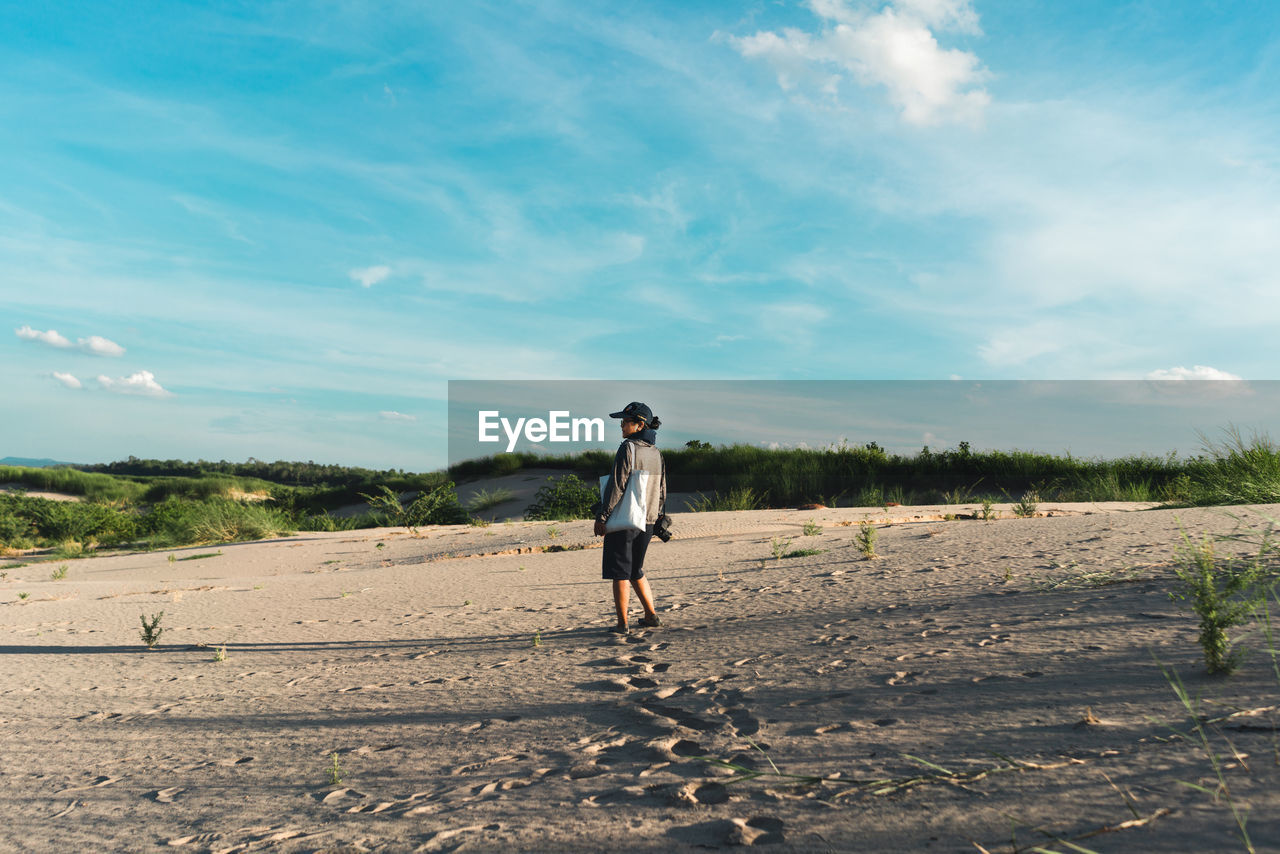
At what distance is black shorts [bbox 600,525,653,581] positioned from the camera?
480 centimetres

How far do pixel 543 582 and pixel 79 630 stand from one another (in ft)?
12.1

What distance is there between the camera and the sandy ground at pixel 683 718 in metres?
2.12

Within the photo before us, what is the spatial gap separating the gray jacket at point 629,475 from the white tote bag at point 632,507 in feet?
0.07

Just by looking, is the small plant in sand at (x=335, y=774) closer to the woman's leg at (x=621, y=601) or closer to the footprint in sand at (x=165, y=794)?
the footprint in sand at (x=165, y=794)

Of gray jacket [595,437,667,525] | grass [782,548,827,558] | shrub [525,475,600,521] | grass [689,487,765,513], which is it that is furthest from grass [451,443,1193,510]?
gray jacket [595,437,667,525]

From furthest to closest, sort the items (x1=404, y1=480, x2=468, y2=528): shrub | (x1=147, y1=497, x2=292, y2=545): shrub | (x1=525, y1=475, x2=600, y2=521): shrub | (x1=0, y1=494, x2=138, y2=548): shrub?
(x1=0, y1=494, x2=138, y2=548): shrub
(x1=404, y1=480, x2=468, y2=528): shrub
(x1=525, y1=475, x2=600, y2=521): shrub
(x1=147, y1=497, x2=292, y2=545): shrub

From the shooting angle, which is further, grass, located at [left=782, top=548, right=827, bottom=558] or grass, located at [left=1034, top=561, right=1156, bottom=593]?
grass, located at [left=782, top=548, right=827, bottom=558]

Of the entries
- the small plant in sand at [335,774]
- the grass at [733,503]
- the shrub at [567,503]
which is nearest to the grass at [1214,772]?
the small plant in sand at [335,774]

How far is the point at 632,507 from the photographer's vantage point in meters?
4.99

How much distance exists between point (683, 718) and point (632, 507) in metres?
2.06

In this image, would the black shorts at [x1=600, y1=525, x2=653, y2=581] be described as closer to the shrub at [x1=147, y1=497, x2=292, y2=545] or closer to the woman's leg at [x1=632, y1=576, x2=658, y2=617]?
the woman's leg at [x1=632, y1=576, x2=658, y2=617]

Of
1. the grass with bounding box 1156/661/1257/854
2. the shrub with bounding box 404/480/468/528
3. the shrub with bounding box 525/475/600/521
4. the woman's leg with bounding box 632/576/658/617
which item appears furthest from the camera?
the shrub with bounding box 404/480/468/528

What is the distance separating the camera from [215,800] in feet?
8.84

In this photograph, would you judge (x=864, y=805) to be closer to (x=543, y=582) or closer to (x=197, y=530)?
(x=543, y=582)
